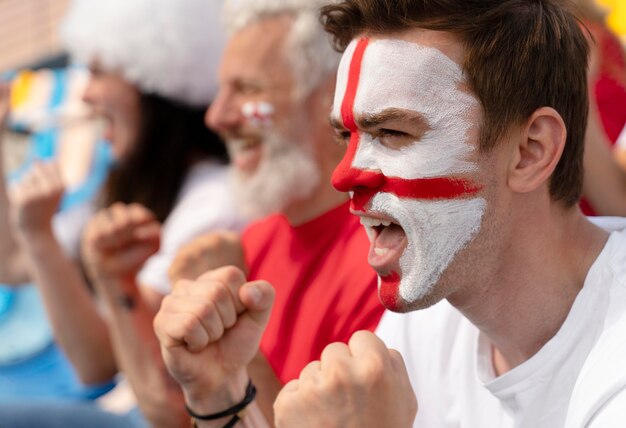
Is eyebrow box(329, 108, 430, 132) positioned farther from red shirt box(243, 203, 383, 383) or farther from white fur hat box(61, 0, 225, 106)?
white fur hat box(61, 0, 225, 106)

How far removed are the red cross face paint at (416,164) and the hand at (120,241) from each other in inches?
41.6

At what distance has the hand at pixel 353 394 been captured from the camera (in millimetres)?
1081

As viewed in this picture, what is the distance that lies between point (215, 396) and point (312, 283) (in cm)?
54

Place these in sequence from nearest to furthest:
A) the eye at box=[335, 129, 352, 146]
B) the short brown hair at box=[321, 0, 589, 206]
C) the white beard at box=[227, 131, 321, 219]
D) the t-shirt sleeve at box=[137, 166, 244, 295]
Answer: the short brown hair at box=[321, 0, 589, 206] < the eye at box=[335, 129, 352, 146] < the white beard at box=[227, 131, 321, 219] < the t-shirt sleeve at box=[137, 166, 244, 295]

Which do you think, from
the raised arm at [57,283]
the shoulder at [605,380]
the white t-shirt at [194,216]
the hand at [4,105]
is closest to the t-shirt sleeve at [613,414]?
the shoulder at [605,380]

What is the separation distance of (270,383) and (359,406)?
711mm

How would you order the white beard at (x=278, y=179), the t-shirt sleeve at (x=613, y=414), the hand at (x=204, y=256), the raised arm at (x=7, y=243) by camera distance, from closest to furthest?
the t-shirt sleeve at (x=613, y=414), the hand at (x=204, y=256), the white beard at (x=278, y=179), the raised arm at (x=7, y=243)

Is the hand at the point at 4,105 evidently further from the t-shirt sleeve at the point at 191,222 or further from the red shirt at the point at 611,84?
the red shirt at the point at 611,84

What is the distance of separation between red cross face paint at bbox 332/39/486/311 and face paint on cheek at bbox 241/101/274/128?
86cm

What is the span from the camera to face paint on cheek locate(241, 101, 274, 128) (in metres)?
2.11

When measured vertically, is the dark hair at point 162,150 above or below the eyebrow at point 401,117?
below

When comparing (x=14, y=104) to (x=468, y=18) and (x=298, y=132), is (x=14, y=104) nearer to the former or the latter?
(x=298, y=132)

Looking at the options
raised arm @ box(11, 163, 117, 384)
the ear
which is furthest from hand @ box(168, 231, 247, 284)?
raised arm @ box(11, 163, 117, 384)

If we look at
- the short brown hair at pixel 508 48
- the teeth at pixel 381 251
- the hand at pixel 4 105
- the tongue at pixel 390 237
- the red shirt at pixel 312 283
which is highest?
the short brown hair at pixel 508 48
